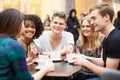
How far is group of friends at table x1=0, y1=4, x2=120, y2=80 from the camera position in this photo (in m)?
1.87

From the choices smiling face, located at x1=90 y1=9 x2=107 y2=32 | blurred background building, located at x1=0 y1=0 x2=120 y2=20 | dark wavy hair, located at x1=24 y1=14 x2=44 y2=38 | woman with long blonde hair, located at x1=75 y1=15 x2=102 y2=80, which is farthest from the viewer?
blurred background building, located at x1=0 y1=0 x2=120 y2=20

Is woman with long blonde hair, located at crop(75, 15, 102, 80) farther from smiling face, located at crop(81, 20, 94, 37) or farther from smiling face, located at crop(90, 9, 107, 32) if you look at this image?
smiling face, located at crop(90, 9, 107, 32)

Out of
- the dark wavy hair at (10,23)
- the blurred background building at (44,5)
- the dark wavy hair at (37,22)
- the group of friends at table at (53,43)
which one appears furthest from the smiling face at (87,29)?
the blurred background building at (44,5)

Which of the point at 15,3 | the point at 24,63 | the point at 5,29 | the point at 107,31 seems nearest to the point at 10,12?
the point at 5,29

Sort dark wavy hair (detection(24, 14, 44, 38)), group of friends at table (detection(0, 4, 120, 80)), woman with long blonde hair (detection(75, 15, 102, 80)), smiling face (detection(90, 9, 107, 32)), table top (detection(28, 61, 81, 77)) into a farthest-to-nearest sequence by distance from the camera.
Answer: woman with long blonde hair (detection(75, 15, 102, 80)), dark wavy hair (detection(24, 14, 44, 38)), smiling face (detection(90, 9, 107, 32)), table top (detection(28, 61, 81, 77)), group of friends at table (detection(0, 4, 120, 80))

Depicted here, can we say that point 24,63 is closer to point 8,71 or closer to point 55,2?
point 8,71

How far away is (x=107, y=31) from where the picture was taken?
264 centimetres

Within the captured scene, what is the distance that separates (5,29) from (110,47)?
0.98 meters

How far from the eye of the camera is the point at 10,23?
6.29 ft

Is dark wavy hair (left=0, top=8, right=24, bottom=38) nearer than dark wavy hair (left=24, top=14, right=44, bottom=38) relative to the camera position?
Yes

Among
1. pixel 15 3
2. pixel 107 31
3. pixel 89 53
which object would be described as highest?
pixel 15 3

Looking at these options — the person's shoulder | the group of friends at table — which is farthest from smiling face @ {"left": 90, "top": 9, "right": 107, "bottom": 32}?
the person's shoulder

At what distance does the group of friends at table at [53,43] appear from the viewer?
6.12 ft

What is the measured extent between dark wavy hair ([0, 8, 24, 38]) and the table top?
1.84 feet
